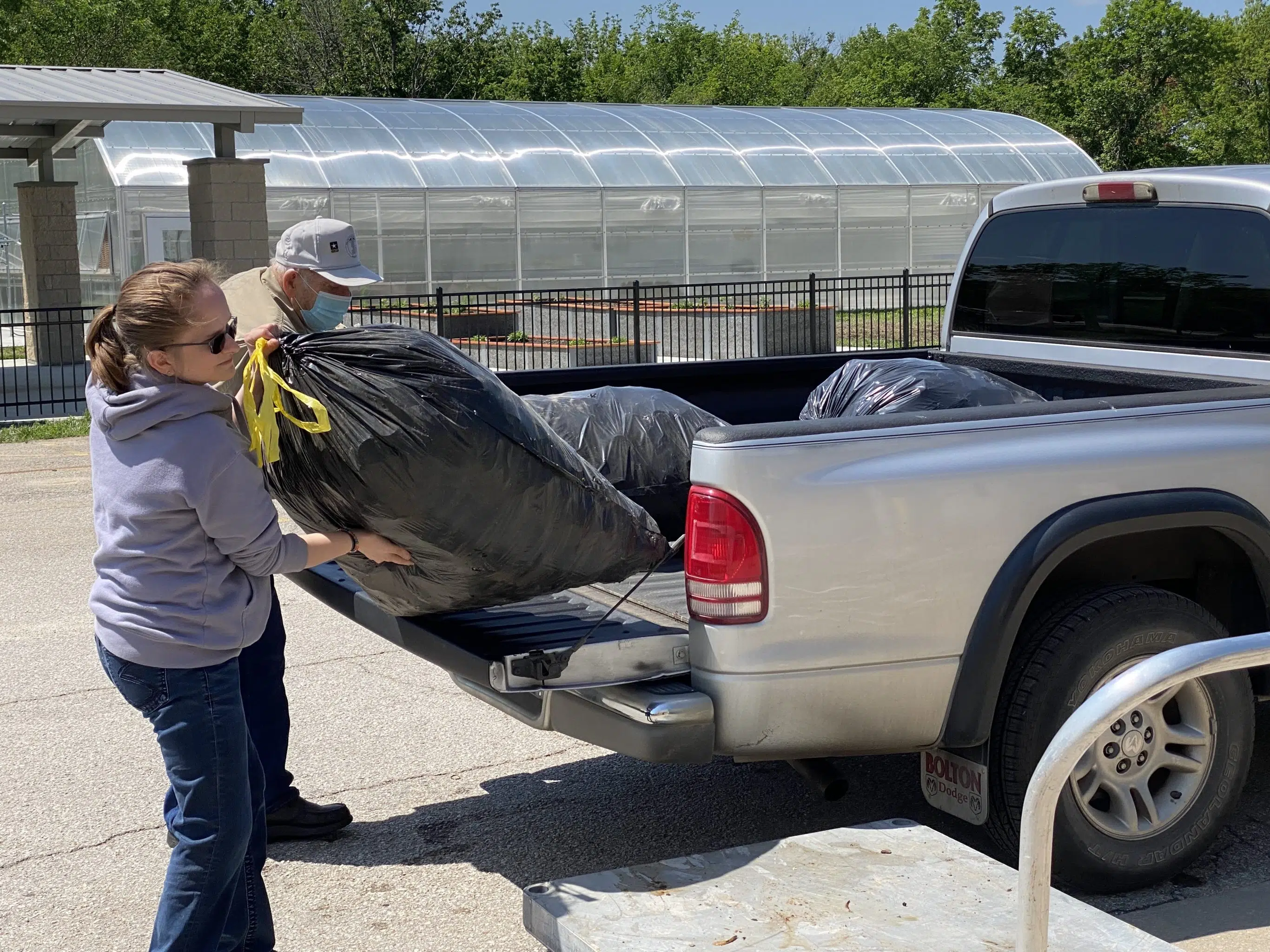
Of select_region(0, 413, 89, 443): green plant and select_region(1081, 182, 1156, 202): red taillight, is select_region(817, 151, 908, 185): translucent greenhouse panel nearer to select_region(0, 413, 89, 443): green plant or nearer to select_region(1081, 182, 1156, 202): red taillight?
select_region(0, 413, 89, 443): green plant

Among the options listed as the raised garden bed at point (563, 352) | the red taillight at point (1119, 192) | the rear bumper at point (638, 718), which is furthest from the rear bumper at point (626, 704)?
the raised garden bed at point (563, 352)

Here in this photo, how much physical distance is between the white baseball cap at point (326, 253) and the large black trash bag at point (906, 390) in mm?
1455

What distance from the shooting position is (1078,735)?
2.46 metres

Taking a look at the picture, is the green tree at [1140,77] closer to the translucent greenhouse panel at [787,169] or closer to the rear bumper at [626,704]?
the translucent greenhouse panel at [787,169]

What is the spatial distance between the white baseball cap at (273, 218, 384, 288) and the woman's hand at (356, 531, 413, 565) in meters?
0.91

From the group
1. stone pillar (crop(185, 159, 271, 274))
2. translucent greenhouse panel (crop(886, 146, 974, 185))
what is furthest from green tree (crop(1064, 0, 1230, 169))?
stone pillar (crop(185, 159, 271, 274))

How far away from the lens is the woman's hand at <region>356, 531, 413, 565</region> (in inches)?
136

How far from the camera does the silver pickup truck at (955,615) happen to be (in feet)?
11.6

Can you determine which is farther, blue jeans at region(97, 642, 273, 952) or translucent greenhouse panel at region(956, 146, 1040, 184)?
translucent greenhouse panel at region(956, 146, 1040, 184)

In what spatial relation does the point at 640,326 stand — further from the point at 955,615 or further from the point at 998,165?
the point at 955,615

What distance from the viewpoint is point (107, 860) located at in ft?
14.3

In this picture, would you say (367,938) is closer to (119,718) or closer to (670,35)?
(119,718)

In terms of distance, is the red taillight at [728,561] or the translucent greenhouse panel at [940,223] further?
the translucent greenhouse panel at [940,223]

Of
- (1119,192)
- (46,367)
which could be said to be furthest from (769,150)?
(1119,192)
